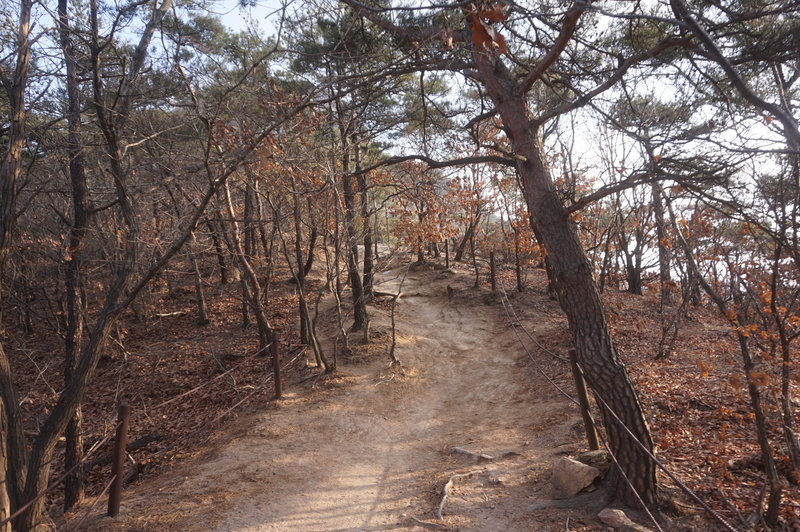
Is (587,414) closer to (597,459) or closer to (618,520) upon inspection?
(597,459)

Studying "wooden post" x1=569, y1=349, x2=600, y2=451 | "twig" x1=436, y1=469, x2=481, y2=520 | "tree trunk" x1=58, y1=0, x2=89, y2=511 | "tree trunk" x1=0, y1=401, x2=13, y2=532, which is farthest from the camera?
"tree trunk" x1=58, y1=0, x2=89, y2=511

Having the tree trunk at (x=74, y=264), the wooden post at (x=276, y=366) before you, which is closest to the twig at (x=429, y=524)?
the tree trunk at (x=74, y=264)

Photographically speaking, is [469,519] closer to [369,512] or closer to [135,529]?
[369,512]

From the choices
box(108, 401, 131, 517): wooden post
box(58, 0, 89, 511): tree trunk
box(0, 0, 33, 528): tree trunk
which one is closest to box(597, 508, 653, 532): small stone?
box(108, 401, 131, 517): wooden post

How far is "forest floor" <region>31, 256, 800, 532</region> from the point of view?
189 inches

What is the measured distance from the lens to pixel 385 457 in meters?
6.69

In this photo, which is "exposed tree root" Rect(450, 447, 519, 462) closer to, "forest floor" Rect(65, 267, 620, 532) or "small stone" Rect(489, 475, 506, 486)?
"forest floor" Rect(65, 267, 620, 532)

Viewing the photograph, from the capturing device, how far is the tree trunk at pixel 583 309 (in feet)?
14.5

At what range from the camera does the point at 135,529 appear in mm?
4648

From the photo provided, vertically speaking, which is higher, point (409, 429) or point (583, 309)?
point (583, 309)

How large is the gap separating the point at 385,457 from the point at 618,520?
3319 mm

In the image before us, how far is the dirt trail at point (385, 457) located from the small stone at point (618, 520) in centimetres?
30

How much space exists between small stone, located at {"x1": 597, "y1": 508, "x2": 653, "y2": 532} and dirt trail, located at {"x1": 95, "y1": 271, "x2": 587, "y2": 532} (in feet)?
0.98

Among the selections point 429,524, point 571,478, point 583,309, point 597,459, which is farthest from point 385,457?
point 583,309
